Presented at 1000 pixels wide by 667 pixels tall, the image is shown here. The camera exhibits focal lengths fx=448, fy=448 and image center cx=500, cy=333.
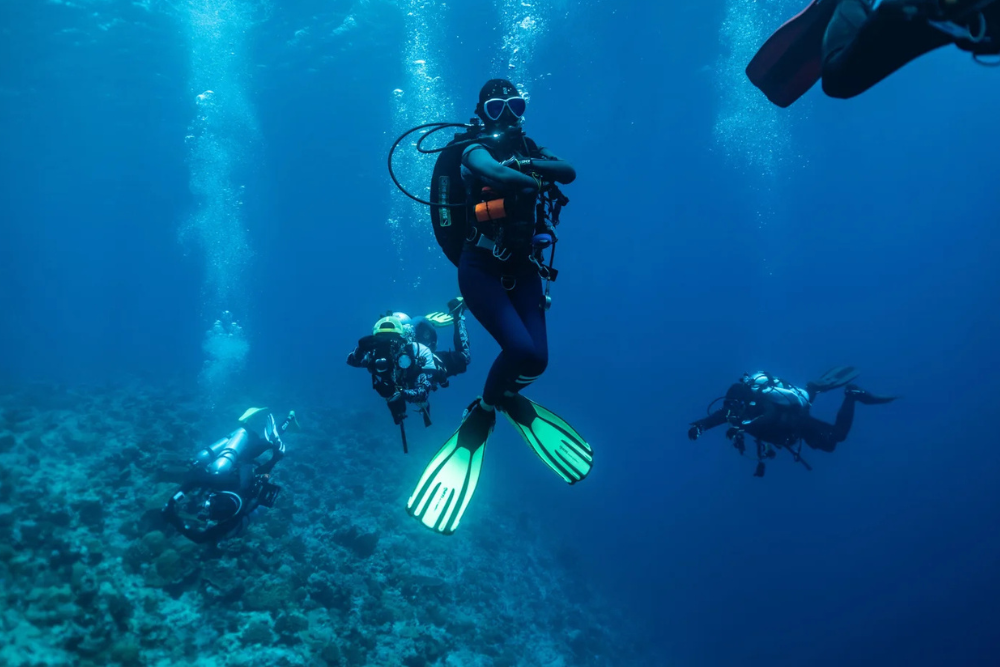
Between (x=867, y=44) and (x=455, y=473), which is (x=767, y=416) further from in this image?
(x=867, y=44)

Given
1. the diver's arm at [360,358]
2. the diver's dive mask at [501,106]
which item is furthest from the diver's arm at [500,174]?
the diver's arm at [360,358]

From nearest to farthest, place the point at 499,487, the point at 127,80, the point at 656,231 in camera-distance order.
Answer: the point at 499,487 < the point at 127,80 < the point at 656,231

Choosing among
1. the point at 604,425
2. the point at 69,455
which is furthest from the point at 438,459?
the point at 604,425

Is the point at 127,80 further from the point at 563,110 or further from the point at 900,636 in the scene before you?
the point at 900,636

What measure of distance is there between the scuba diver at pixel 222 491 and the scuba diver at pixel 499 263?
5718mm

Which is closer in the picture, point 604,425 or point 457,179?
point 457,179

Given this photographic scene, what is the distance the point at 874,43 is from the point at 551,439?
11.4 feet

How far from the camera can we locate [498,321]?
3576 mm

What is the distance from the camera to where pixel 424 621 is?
10375 millimetres

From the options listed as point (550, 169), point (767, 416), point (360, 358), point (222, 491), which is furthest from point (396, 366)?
point (767, 416)

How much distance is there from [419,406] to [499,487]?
20728 mm

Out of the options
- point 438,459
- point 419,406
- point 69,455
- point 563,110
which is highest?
point 563,110

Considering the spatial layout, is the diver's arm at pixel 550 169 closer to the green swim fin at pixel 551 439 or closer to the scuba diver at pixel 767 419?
the green swim fin at pixel 551 439

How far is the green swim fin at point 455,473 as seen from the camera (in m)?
A: 3.93
